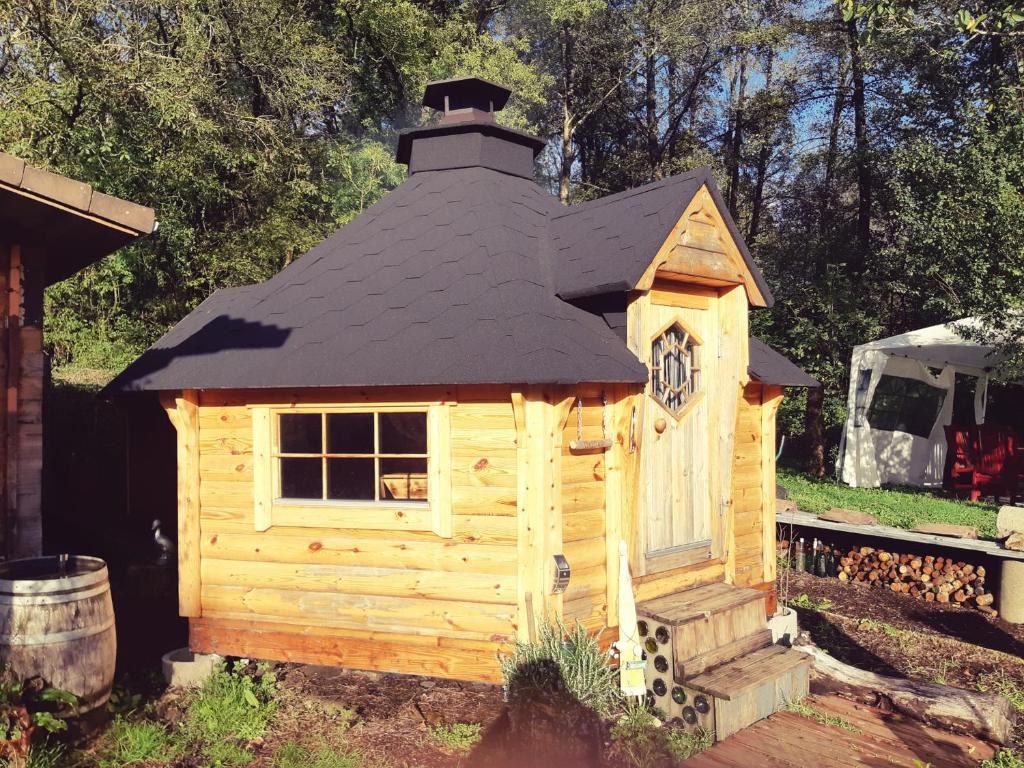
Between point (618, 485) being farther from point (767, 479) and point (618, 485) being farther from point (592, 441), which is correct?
point (767, 479)

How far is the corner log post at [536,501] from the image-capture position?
5383 millimetres

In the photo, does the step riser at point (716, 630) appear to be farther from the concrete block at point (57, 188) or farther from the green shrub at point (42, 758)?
the concrete block at point (57, 188)

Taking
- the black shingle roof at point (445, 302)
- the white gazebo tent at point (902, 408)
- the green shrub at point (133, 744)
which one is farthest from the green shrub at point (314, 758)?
the white gazebo tent at point (902, 408)

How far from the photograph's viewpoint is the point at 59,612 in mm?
4613

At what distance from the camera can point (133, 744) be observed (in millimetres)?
4891

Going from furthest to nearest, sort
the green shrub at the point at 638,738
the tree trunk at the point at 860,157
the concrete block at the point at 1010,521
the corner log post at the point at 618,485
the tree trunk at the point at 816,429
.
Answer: the tree trunk at the point at 860,157 < the tree trunk at the point at 816,429 < the concrete block at the point at 1010,521 < the corner log post at the point at 618,485 < the green shrub at the point at 638,738

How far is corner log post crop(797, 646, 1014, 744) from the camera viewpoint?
542 centimetres

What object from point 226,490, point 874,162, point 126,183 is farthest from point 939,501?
point 126,183

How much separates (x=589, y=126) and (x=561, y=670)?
2236 centimetres

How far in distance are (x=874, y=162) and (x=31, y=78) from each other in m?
16.3

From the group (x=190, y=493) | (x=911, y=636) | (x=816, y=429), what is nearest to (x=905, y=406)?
(x=816, y=429)

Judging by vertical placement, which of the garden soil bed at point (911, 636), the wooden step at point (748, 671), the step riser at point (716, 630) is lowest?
the garden soil bed at point (911, 636)

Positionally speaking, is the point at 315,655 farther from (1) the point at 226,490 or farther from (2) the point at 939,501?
(2) the point at 939,501

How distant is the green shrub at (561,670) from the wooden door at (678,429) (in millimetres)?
982
